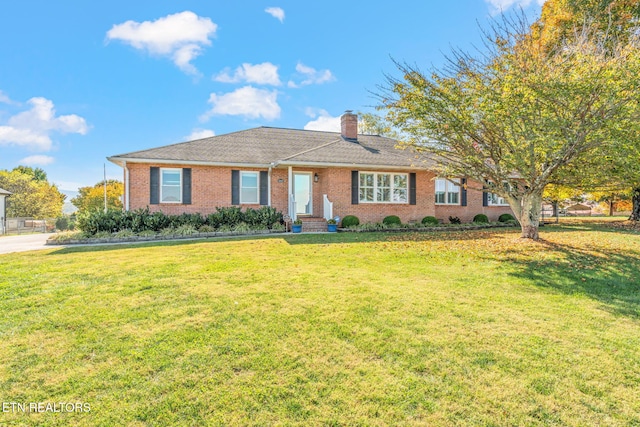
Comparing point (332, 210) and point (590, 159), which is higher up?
Result: point (590, 159)

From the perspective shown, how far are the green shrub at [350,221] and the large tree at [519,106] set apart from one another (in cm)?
441

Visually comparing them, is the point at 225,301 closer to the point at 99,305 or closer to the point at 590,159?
the point at 99,305

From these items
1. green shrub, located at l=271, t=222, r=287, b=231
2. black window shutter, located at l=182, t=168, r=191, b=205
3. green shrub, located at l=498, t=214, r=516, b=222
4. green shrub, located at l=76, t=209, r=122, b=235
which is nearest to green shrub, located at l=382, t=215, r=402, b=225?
green shrub, located at l=271, t=222, r=287, b=231

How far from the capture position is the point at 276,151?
16.1 meters

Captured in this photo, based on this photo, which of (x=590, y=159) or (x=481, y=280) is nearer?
(x=481, y=280)

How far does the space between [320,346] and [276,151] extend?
549 inches

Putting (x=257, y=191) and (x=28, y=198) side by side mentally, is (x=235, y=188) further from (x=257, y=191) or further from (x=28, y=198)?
(x=28, y=198)

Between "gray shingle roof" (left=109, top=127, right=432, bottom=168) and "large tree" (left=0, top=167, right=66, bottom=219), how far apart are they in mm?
31117

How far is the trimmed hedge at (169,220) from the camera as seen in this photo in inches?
466

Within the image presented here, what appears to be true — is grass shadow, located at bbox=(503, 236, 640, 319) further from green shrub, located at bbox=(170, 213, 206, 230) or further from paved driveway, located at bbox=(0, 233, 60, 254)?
paved driveway, located at bbox=(0, 233, 60, 254)

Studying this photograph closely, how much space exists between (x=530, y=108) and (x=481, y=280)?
4867mm

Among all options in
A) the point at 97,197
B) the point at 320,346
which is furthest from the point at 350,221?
the point at 97,197

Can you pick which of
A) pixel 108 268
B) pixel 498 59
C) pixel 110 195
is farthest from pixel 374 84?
pixel 110 195

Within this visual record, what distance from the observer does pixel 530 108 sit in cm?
770
